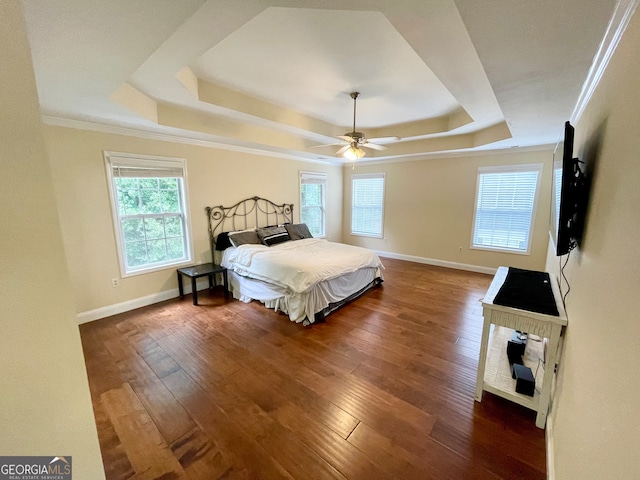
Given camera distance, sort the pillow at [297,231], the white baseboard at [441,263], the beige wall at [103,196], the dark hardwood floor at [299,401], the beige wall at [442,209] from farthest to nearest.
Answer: the white baseboard at [441,263], the pillow at [297,231], the beige wall at [442,209], the beige wall at [103,196], the dark hardwood floor at [299,401]

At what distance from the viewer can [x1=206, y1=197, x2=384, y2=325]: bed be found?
3105mm

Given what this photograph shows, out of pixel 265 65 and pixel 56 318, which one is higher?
pixel 265 65

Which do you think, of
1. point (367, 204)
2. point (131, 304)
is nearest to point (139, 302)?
point (131, 304)

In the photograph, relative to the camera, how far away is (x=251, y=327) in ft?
9.89

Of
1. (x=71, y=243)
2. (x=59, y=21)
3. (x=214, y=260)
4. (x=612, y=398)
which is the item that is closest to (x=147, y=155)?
(x=71, y=243)

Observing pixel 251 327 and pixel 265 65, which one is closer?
pixel 265 65

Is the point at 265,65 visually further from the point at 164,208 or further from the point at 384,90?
the point at 164,208

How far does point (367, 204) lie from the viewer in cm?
652

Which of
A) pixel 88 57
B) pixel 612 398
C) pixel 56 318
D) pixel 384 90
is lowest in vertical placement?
pixel 612 398

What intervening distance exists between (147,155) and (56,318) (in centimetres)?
335

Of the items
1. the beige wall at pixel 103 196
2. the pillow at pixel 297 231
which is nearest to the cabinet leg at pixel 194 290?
the beige wall at pixel 103 196

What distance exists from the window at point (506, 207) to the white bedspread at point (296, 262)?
94.8 inches

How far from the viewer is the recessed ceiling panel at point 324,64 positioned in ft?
6.01

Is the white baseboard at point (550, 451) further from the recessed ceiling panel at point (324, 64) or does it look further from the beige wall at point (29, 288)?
the recessed ceiling panel at point (324, 64)
